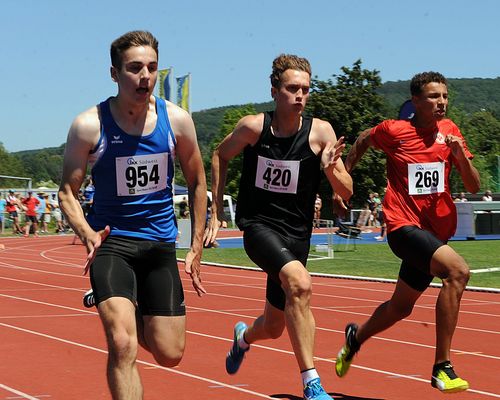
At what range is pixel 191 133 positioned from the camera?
5562mm

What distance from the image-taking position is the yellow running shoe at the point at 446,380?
252 inches

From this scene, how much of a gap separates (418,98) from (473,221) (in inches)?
1012

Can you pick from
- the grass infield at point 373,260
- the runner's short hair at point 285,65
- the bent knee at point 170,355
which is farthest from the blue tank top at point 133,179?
the grass infield at point 373,260

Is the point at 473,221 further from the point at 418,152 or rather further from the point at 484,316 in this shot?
the point at 418,152

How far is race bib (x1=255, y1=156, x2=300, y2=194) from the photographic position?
262 inches

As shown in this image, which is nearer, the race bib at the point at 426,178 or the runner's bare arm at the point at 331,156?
the runner's bare arm at the point at 331,156

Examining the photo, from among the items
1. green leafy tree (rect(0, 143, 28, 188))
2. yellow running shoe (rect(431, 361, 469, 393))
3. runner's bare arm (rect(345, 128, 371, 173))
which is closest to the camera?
yellow running shoe (rect(431, 361, 469, 393))

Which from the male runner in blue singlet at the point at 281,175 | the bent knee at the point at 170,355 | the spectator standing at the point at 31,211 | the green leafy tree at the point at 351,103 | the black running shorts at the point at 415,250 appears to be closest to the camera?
the bent knee at the point at 170,355

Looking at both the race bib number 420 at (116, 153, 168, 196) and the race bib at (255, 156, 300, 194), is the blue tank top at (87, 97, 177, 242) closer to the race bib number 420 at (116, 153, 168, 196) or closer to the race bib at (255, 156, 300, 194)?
the race bib number 420 at (116, 153, 168, 196)

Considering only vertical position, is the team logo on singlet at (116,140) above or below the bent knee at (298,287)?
above

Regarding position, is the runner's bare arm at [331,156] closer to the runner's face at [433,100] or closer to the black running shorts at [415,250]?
the black running shorts at [415,250]

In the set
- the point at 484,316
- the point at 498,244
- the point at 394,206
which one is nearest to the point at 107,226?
the point at 394,206

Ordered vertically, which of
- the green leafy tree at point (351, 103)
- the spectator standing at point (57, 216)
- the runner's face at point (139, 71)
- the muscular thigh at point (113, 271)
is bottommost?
the spectator standing at point (57, 216)

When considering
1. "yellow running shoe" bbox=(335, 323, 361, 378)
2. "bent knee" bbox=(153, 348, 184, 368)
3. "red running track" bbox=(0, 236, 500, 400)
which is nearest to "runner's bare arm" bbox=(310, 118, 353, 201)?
"yellow running shoe" bbox=(335, 323, 361, 378)
